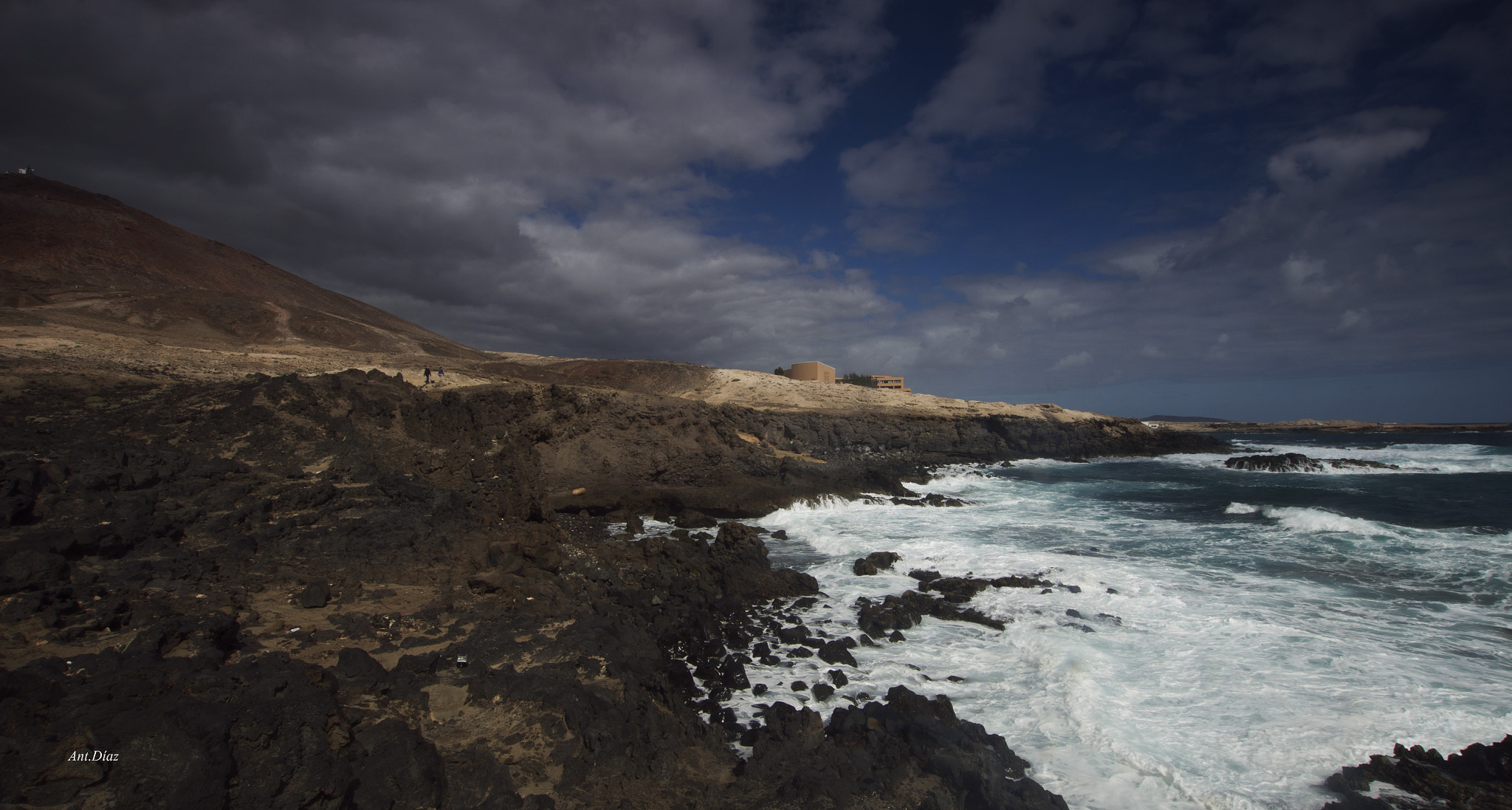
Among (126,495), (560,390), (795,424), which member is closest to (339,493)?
(126,495)

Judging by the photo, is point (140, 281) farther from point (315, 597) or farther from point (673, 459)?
point (315, 597)

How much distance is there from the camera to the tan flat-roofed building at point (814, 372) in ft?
172

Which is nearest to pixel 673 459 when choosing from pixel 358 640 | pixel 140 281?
pixel 358 640

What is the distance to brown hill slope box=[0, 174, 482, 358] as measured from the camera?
2691 cm

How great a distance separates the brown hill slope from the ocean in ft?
94.8

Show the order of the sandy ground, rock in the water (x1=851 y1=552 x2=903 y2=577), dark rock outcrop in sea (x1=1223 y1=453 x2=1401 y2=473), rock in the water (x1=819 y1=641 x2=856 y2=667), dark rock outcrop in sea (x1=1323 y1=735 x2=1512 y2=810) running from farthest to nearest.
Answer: dark rock outcrop in sea (x1=1223 y1=453 x2=1401 y2=473) → the sandy ground → rock in the water (x1=851 y1=552 x2=903 y2=577) → rock in the water (x1=819 y1=641 x2=856 y2=667) → dark rock outcrop in sea (x1=1323 y1=735 x2=1512 y2=810)

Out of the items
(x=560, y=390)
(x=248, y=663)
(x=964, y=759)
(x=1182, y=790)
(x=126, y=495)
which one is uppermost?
(x=560, y=390)

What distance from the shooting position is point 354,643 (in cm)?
542

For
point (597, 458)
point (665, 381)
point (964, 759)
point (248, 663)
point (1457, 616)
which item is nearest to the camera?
point (248, 663)

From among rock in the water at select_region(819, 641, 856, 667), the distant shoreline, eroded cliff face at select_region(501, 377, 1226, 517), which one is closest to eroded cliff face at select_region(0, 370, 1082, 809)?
rock in the water at select_region(819, 641, 856, 667)

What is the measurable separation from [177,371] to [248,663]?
16.5 meters

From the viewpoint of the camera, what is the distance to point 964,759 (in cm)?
496

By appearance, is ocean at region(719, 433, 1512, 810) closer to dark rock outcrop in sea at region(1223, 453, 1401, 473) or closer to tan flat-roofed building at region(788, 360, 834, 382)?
dark rock outcrop in sea at region(1223, 453, 1401, 473)

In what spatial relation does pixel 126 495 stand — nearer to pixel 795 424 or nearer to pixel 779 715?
pixel 779 715
